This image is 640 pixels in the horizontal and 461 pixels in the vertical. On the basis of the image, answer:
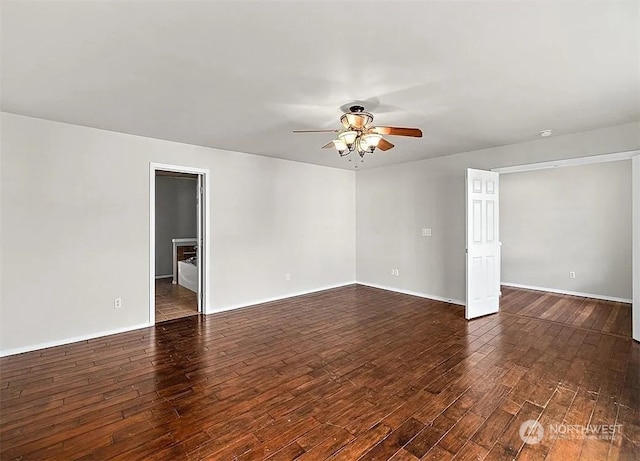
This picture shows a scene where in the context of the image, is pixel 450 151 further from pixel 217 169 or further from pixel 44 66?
pixel 44 66

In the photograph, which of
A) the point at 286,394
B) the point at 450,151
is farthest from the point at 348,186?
the point at 286,394

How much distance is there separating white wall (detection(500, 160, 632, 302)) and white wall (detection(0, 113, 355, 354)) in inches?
192

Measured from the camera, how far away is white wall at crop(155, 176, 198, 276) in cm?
786

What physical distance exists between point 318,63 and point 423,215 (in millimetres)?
4141

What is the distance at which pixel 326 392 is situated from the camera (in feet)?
8.48

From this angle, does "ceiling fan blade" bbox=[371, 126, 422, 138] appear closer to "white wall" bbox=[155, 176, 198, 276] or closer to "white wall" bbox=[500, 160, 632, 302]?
"white wall" bbox=[500, 160, 632, 302]

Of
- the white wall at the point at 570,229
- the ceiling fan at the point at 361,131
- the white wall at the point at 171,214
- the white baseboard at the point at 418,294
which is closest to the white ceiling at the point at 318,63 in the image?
the ceiling fan at the point at 361,131

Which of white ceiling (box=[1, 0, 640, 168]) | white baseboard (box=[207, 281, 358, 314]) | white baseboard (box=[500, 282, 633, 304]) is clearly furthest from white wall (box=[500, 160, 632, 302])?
white baseboard (box=[207, 281, 358, 314])

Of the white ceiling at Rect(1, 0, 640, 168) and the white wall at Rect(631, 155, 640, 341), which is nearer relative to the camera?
the white ceiling at Rect(1, 0, 640, 168)

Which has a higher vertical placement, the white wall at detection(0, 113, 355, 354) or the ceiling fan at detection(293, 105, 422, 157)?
the ceiling fan at detection(293, 105, 422, 157)

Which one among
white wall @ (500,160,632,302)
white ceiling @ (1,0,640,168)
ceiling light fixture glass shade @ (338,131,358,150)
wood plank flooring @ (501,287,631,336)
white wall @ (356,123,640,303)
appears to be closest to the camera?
white ceiling @ (1,0,640,168)

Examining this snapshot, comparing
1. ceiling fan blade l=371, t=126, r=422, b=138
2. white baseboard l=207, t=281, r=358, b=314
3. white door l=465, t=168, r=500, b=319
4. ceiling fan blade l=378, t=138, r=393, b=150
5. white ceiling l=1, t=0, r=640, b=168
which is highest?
white ceiling l=1, t=0, r=640, b=168

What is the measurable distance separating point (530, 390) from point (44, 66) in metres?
4.56

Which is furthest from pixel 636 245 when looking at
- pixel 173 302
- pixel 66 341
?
pixel 66 341
